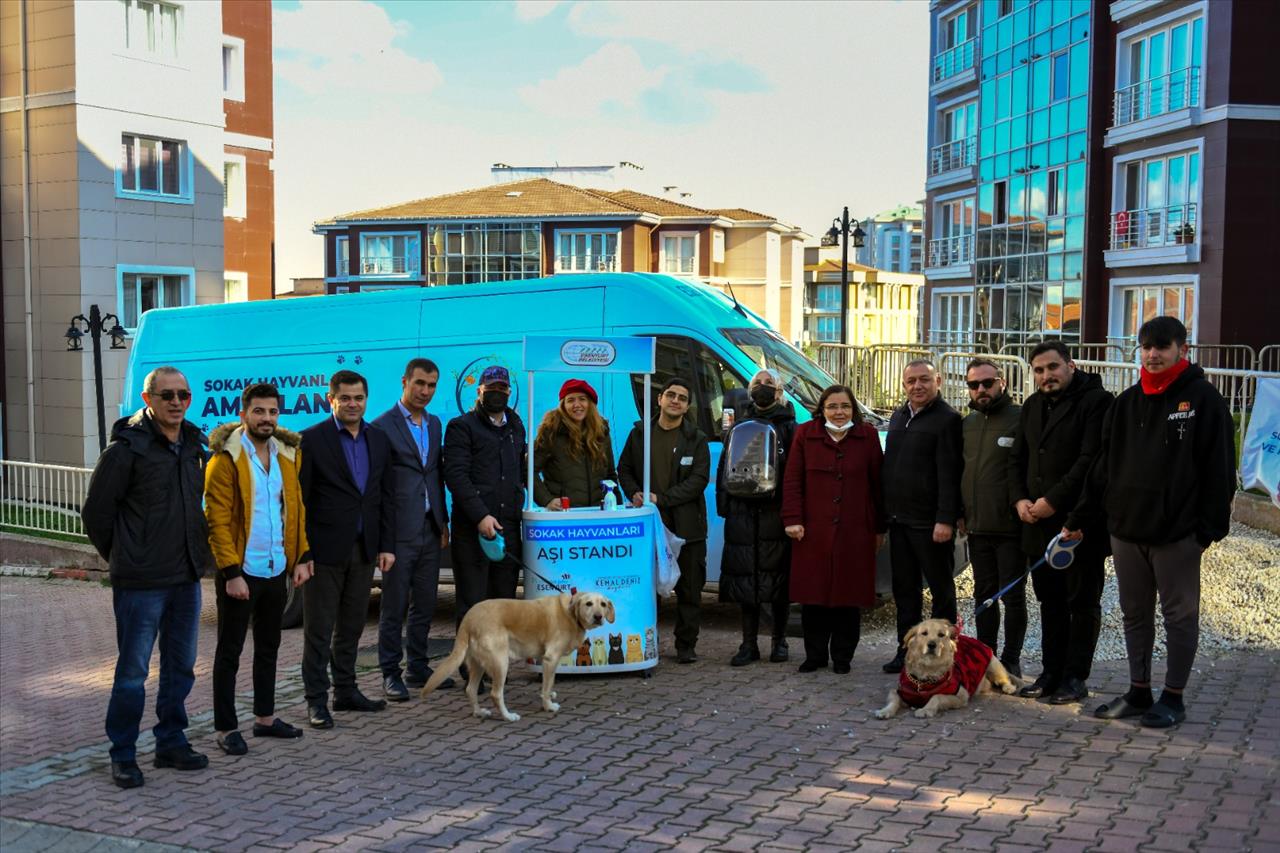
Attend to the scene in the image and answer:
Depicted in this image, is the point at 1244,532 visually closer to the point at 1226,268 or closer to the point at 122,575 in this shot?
the point at 122,575

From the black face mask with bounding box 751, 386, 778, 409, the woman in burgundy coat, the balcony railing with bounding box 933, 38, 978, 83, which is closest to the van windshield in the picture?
the black face mask with bounding box 751, 386, 778, 409

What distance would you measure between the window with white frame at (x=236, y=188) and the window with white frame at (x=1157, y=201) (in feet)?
90.8

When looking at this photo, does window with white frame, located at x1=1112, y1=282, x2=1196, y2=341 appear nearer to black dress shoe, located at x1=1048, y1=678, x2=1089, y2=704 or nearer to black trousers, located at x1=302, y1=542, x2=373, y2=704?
black dress shoe, located at x1=1048, y1=678, x2=1089, y2=704

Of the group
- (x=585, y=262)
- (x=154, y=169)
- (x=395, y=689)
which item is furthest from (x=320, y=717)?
(x=585, y=262)

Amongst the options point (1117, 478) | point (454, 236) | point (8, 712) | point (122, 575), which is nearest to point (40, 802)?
point (122, 575)

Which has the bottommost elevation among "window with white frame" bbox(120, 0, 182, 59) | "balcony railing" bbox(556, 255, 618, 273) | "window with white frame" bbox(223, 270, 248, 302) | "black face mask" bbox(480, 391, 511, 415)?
"black face mask" bbox(480, 391, 511, 415)

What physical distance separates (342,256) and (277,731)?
74.1 m

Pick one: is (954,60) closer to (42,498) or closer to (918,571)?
(42,498)

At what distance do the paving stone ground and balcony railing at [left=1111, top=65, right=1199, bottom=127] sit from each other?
21614 mm

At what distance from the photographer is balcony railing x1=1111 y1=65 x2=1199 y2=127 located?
26.8 metres

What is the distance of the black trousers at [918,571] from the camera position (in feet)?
27.1

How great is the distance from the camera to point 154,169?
28.5 m

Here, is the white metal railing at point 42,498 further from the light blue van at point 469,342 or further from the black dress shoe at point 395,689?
the black dress shoe at point 395,689

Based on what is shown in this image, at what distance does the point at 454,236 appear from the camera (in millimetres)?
73125
